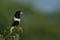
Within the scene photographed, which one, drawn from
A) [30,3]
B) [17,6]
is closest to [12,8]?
[17,6]

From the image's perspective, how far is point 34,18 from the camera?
11.9ft

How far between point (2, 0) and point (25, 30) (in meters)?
0.59

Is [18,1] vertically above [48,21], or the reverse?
[18,1]

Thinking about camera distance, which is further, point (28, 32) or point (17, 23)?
point (28, 32)

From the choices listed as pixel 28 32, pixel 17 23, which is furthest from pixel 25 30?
pixel 17 23

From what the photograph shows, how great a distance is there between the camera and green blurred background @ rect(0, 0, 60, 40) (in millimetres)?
3424

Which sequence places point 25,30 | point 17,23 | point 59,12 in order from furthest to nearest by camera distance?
point 59,12
point 25,30
point 17,23

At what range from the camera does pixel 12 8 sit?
3.44 m

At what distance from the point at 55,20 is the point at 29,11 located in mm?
426

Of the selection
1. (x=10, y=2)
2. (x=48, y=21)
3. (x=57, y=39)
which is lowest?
(x=57, y=39)

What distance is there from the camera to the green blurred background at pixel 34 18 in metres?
3.42

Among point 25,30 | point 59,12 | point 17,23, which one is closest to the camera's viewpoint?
point 17,23

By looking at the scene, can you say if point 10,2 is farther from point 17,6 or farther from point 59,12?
point 59,12

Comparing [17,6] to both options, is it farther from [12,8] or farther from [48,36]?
[48,36]
